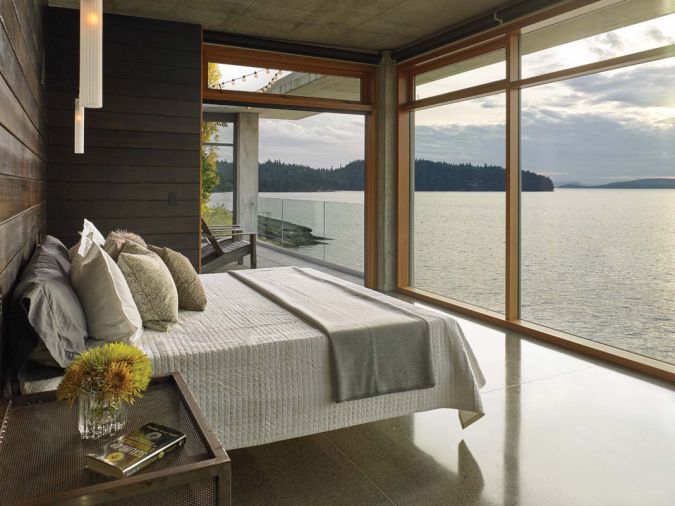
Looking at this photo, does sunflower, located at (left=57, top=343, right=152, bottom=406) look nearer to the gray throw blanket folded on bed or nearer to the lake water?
the gray throw blanket folded on bed

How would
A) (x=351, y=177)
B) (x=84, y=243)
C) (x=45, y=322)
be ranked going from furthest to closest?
(x=351, y=177), (x=84, y=243), (x=45, y=322)

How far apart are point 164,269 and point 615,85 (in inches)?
147

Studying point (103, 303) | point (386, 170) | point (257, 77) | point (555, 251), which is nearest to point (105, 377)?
point (103, 303)

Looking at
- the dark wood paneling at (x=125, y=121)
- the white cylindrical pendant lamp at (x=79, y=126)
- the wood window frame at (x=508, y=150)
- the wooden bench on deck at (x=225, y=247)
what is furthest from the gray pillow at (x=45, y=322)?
the wooden bench on deck at (x=225, y=247)

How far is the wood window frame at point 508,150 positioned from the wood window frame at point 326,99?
31 cm

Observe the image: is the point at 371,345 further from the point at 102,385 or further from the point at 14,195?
the point at 14,195

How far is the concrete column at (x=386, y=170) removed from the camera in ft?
20.1

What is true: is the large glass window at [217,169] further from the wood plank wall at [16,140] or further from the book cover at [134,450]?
the book cover at [134,450]

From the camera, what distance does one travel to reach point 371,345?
2383mm

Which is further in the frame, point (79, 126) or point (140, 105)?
point (140, 105)

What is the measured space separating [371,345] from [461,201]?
151 inches

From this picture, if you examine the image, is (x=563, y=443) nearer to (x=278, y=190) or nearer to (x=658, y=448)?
(x=658, y=448)

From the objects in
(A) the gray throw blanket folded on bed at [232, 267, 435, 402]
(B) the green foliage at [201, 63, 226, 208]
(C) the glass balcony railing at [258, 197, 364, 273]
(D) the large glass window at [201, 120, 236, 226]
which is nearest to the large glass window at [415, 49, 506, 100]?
(C) the glass balcony railing at [258, 197, 364, 273]

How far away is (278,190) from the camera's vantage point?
19.7 feet
